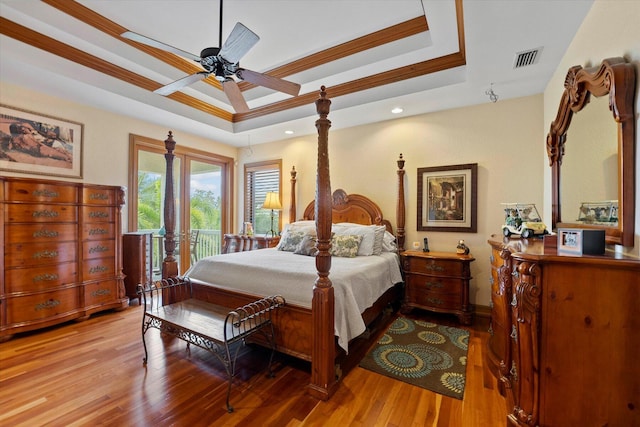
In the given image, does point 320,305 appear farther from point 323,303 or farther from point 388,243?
point 388,243

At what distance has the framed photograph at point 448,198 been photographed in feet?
11.3

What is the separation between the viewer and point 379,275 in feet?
9.36

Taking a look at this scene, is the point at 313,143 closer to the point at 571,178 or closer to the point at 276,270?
the point at 276,270

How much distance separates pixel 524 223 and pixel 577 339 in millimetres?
1231

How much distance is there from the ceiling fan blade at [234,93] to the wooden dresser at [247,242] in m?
2.31

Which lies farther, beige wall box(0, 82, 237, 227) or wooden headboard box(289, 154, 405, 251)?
wooden headboard box(289, 154, 405, 251)

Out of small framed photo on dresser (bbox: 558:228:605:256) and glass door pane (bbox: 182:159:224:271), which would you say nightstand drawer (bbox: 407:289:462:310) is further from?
glass door pane (bbox: 182:159:224:271)

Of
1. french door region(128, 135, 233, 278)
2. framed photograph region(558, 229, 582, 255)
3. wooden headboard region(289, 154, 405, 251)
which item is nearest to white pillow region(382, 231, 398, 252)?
wooden headboard region(289, 154, 405, 251)

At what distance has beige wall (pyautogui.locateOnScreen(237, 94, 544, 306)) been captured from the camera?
3162mm

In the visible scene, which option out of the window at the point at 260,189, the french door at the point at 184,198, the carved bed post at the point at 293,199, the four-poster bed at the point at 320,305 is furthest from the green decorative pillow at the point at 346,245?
the french door at the point at 184,198

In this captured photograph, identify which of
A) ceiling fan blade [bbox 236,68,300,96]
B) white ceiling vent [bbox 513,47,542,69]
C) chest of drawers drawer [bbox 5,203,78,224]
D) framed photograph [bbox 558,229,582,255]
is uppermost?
white ceiling vent [bbox 513,47,542,69]

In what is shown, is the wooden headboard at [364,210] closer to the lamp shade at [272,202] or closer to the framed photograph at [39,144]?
the lamp shade at [272,202]

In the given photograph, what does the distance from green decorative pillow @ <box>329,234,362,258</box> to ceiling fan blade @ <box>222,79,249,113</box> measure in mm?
1759

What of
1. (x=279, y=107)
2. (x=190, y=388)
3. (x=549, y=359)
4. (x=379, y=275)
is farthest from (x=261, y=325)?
(x=279, y=107)
